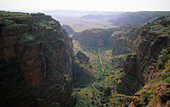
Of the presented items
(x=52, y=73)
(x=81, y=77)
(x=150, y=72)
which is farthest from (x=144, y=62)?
(x=81, y=77)

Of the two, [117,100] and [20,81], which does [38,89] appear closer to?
[20,81]

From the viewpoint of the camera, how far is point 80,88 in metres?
56.4

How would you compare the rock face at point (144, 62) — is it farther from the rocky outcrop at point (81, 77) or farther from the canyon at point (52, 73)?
the rocky outcrop at point (81, 77)

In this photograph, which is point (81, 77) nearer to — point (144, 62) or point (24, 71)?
point (144, 62)

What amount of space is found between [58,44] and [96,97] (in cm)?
2835

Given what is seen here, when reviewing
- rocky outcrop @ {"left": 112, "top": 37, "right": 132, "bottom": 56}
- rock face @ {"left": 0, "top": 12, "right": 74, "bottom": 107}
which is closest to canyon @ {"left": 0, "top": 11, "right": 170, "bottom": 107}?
rock face @ {"left": 0, "top": 12, "right": 74, "bottom": 107}

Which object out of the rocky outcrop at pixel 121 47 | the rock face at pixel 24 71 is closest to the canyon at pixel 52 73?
the rock face at pixel 24 71

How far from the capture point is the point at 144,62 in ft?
133

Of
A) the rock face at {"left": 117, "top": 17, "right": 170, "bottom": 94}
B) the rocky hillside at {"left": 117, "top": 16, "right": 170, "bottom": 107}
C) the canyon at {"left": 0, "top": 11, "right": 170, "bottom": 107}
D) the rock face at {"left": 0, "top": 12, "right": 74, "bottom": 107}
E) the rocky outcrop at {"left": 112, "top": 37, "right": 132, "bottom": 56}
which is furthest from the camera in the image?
the rocky outcrop at {"left": 112, "top": 37, "right": 132, "bottom": 56}

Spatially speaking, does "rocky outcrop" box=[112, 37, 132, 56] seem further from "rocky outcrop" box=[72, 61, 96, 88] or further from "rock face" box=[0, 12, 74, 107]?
"rock face" box=[0, 12, 74, 107]

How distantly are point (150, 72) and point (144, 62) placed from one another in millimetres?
5921

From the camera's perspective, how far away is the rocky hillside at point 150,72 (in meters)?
23.8

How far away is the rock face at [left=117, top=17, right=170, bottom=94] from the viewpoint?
3553 cm

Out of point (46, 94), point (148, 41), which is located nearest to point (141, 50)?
point (148, 41)
